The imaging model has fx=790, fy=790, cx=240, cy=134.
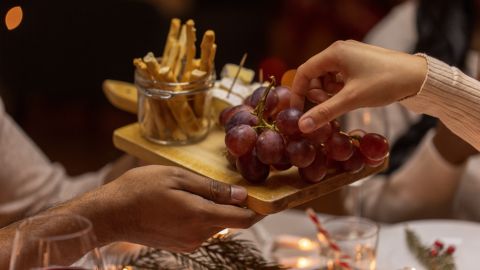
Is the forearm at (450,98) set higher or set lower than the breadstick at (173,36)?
lower

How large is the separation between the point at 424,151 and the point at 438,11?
0.54 meters

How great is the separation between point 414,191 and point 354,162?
37.5 inches

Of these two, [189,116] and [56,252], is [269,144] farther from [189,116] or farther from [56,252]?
[56,252]

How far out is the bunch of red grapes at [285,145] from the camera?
1.07m

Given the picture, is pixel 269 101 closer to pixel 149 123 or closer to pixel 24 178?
pixel 149 123

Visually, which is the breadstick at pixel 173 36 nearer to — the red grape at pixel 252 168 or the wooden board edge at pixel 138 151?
the wooden board edge at pixel 138 151

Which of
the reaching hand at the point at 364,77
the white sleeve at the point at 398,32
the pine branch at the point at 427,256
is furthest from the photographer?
the white sleeve at the point at 398,32

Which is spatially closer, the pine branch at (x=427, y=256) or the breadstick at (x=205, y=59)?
the breadstick at (x=205, y=59)

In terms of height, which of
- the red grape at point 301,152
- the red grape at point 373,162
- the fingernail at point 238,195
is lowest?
the red grape at point 373,162

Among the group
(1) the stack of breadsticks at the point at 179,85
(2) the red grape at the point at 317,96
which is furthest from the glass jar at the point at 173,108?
(2) the red grape at the point at 317,96

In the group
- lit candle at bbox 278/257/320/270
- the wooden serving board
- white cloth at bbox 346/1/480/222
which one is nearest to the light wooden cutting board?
the wooden serving board

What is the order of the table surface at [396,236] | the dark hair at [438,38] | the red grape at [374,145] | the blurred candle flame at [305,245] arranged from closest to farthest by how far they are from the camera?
1. the red grape at [374,145]
2. the table surface at [396,236]
3. the blurred candle flame at [305,245]
4. the dark hair at [438,38]

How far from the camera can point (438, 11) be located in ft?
7.63

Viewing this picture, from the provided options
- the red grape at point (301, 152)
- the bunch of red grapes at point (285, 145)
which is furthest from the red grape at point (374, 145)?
the red grape at point (301, 152)
